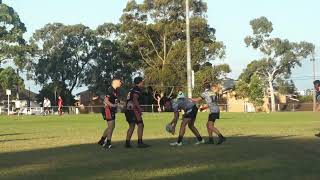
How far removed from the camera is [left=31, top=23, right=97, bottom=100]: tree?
10425 cm

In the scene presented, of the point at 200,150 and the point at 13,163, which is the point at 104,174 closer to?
the point at 13,163

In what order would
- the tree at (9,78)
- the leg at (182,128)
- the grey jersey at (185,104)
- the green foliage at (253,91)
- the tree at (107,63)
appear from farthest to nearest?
the tree at (107,63) → the green foliage at (253,91) → the tree at (9,78) → the grey jersey at (185,104) → the leg at (182,128)

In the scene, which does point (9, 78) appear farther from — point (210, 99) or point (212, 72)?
point (210, 99)

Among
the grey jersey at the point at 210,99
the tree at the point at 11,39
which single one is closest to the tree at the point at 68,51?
the tree at the point at 11,39

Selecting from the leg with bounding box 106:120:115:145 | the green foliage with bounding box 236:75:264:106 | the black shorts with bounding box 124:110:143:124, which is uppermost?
the green foliage with bounding box 236:75:264:106

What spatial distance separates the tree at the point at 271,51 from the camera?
10156 cm

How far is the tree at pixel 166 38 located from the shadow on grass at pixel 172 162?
71403mm

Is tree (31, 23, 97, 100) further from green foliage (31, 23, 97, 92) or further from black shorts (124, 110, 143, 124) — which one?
black shorts (124, 110, 143, 124)

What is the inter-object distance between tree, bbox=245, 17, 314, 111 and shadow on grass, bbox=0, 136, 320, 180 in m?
86.6

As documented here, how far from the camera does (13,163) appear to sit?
1252cm

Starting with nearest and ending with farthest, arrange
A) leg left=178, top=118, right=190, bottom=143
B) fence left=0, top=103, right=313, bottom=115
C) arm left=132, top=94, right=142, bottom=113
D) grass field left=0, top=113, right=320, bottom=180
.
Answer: grass field left=0, top=113, right=320, bottom=180 < arm left=132, top=94, right=142, bottom=113 < leg left=178, top=118, right=190, bottom=143 < fence left=0, top=103, right=313, bottom=115

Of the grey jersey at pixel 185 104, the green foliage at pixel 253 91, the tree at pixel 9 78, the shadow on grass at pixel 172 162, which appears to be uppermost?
the tree at pixel 9 78

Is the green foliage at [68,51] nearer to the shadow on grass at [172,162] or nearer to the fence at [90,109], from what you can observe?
the fence at [90,109]

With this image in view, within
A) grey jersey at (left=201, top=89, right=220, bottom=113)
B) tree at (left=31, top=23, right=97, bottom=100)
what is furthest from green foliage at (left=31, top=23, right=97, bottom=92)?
grey jersey at (left=201, top=89, right=220, bottom=113)
